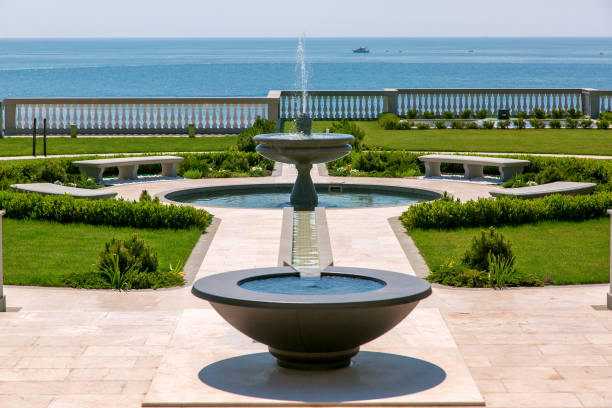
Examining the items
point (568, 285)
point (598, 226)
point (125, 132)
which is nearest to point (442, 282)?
point (568, 285)

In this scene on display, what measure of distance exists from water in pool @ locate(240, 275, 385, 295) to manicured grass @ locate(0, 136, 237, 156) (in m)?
18.7

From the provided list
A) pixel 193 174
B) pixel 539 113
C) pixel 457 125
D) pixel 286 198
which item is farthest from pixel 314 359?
pixel 539 113

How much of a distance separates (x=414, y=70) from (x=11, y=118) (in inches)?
5988

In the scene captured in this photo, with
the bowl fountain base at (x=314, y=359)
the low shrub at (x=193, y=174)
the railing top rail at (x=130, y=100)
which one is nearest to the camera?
the bowl fountain base at (x=314, y=359)

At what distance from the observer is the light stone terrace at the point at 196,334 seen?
7.50 meters

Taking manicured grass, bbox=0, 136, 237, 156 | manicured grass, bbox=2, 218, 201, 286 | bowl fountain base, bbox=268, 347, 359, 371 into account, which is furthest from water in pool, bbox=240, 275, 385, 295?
manicured grass, bbox=0, 136, 237, 156

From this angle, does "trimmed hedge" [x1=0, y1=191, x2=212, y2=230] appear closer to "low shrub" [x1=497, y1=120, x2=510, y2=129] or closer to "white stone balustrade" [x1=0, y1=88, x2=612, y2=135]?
"white stone balustrade" [x1=0, y1=88, x2=612, y2=135]

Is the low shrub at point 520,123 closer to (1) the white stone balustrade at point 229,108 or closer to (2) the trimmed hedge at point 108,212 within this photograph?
(1) the white stone balustrade at point 229,108

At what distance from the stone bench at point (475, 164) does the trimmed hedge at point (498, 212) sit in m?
4.76

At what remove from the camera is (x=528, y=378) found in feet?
25.7

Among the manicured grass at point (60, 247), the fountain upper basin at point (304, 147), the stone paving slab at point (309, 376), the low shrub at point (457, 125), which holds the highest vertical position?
the low shrub at point (457, 125)

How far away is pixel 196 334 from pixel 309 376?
5.80 feet

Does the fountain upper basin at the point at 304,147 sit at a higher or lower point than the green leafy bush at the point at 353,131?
lower

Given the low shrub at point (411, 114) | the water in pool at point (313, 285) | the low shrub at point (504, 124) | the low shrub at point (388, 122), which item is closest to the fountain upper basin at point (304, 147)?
the water in pool at point (313, 285)
